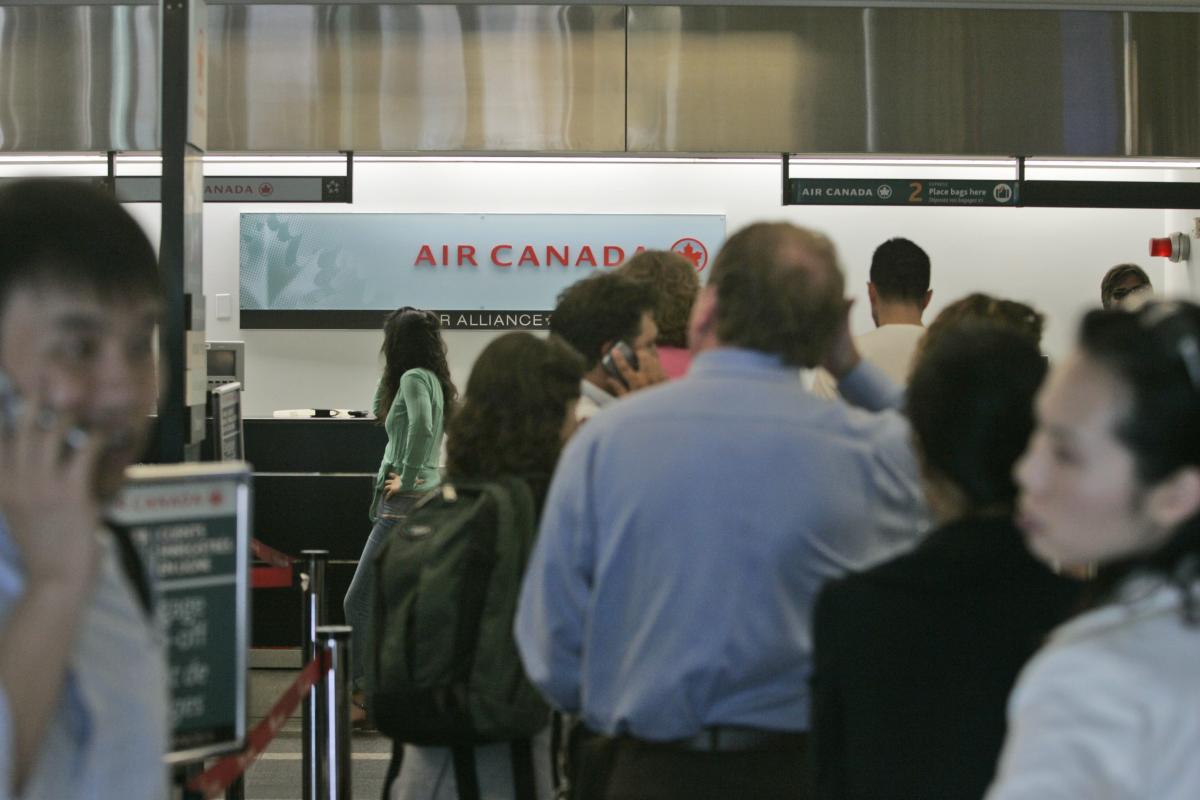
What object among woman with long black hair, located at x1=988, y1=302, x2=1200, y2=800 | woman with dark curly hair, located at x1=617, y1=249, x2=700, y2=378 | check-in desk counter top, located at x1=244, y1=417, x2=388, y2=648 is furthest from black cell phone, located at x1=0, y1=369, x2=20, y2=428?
check-in desk counter top, located at x1=244, y1=417, x2=388, y2=648

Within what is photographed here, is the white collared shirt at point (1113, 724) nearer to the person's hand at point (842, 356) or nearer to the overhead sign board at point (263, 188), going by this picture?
the person's hand at point (842, 356)

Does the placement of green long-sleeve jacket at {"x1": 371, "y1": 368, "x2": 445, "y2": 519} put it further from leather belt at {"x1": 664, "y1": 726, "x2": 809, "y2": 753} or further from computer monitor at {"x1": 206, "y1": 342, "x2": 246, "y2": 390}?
leather belt at {"x1": 664, "y1": 726, "x2": 809, "y2": 753}

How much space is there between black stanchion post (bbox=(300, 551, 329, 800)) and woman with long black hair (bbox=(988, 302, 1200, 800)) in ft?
8.52

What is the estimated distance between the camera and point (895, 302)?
4.61 meters

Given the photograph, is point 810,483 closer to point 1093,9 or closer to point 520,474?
point 520,474

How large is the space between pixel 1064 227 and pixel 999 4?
8.12 ft

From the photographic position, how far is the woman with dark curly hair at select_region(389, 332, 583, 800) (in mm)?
2965

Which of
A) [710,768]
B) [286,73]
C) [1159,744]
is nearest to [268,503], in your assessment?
[286,73]

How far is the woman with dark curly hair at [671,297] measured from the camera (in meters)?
3.94

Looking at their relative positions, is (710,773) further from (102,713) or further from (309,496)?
(309,496)

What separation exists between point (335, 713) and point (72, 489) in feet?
8.43

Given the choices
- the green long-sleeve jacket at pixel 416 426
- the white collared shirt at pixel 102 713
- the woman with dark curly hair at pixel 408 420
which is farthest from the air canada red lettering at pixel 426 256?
the white collared shirt at pixel 102 713

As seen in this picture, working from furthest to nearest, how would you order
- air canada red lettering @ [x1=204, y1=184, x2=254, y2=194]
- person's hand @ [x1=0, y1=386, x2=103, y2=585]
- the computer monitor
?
the computer monitor < air canada red lettering @ [x1=204, y1=184, x2=254, y2=194] < person's hand @ [x1=0, y1=386, x2=103, y2=585]

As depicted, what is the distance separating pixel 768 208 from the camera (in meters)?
9.86
